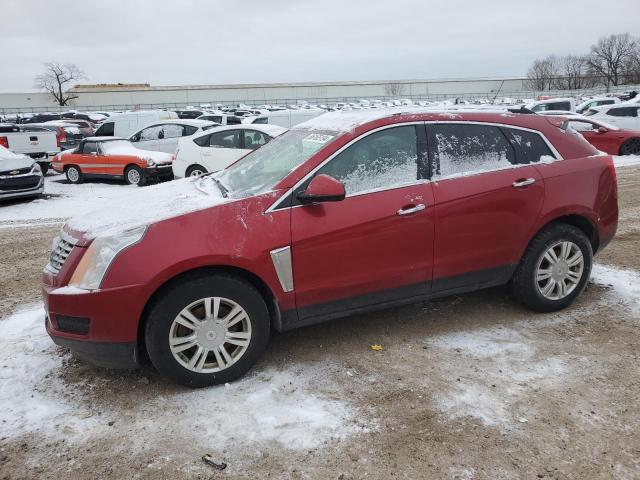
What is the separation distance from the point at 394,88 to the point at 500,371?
90881 mm

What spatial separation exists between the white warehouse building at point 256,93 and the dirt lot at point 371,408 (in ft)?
259

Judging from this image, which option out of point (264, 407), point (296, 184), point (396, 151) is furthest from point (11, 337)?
point (396, 151)

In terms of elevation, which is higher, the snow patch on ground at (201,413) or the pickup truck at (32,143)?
the pickup truck at (32,143)

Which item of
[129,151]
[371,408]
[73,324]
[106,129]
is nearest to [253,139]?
[129,151]

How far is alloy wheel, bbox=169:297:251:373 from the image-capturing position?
11.0ft

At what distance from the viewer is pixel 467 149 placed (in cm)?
416

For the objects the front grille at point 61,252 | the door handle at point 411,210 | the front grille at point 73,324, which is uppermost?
A: the door handle at point 411,210

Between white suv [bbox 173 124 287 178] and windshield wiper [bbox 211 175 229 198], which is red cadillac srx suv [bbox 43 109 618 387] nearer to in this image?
windshield wiper [bbox 211 175 229 198]

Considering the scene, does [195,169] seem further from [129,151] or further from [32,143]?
[32,143]

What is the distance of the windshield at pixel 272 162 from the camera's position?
3.83 meters

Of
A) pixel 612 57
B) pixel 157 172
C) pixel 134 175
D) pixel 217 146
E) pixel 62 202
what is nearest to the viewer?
pixel 62 202

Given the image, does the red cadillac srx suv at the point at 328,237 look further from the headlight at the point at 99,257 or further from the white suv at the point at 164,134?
the white suv at the point at 164,134

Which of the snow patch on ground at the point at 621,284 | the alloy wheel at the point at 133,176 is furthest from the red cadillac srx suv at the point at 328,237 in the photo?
the alloy wheel at the point at 133,176

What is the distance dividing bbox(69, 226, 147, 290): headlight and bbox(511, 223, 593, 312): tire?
301 cm
